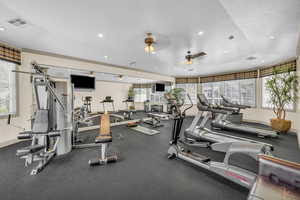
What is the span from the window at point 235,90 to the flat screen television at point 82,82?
6.82m

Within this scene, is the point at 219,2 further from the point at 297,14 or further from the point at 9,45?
the point at 9,45

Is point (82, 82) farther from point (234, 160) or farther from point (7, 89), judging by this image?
point (234, 160)

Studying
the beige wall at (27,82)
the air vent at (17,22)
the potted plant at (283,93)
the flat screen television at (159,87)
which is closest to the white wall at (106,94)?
the flat screen television at (159,87)

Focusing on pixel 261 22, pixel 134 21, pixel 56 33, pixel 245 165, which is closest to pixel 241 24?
pixel 261 22

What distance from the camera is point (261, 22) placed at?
2236 mm

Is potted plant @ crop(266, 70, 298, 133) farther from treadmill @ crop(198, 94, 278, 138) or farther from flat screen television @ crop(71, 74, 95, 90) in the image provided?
flat screen television @ crop(71, 74, 95, 90)

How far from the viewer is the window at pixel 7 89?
10.1ft

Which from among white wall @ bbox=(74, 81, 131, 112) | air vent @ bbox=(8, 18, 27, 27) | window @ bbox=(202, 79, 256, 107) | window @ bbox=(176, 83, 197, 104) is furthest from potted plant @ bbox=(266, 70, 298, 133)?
white wall @ bbox=(74, 81, 131, 112)

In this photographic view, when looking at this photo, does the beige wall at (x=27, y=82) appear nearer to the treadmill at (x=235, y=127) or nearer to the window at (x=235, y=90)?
the treadmill at (x=235, y=127)

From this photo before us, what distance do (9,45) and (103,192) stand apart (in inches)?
172

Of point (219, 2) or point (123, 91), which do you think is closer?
point (219, 2)

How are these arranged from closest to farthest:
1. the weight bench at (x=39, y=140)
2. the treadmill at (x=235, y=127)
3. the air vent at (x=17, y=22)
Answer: the weight bench at (x=39, y=140) → the air vent at (x=17, y=22) → the treadmill at (x=235, y=127)

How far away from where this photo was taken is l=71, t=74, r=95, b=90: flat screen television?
13.2 ft

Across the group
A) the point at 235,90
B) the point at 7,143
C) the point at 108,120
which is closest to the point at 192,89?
the point at 235,90
